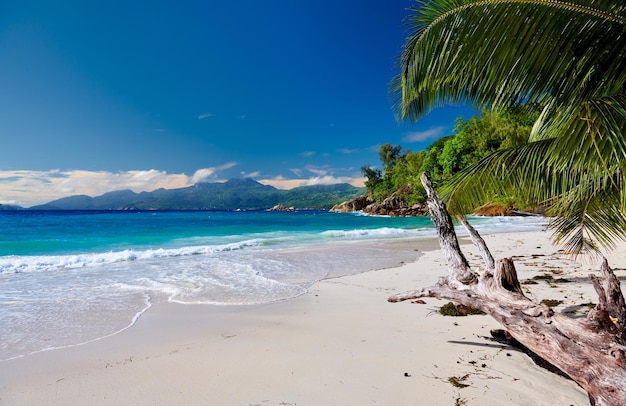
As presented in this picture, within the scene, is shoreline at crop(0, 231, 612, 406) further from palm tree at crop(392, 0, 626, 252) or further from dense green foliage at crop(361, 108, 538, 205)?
dense green foliage at crop(361, 108, 538, 205)

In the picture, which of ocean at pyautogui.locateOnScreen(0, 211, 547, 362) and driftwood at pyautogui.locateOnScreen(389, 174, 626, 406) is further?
ocean at pyautogui.locateOnScreen(0, 211, 547, 362)

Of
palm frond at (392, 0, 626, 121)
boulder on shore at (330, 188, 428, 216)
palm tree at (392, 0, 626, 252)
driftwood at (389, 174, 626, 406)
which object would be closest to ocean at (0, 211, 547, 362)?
driftwood at (389, 174, 626, 406)

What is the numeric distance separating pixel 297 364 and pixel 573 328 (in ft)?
8.04

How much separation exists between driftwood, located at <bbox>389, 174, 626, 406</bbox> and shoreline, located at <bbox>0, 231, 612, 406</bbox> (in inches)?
16.1

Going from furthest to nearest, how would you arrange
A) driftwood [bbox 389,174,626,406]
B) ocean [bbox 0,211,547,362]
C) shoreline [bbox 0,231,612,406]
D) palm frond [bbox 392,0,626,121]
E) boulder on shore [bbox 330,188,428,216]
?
boulder on shore [bbox 330,188,428,216], ocean [bbox 0,211,547,362], shoreline [bbox 0,231,612,406], palm frond [bbox 392,0,626,121], driftwood [bbox 389,174,626,406]

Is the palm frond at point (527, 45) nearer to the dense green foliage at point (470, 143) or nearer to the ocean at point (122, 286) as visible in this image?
the ocean at point (122, 286)

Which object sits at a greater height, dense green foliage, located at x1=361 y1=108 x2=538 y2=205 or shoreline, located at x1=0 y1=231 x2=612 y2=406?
dense green foliage, located at x1=361 y1=108 x2=538 y2=205

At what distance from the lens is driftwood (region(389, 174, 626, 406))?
2.20 metres

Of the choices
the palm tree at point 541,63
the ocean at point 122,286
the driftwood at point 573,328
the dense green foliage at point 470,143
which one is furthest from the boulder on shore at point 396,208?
the driftwood at point 573,328

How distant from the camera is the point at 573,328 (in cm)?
248

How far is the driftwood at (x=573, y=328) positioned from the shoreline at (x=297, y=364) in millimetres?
409

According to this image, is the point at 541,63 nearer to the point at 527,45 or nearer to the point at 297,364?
the point at 527,45

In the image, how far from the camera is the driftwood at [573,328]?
220 centimetres

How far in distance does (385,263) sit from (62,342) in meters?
8.63
